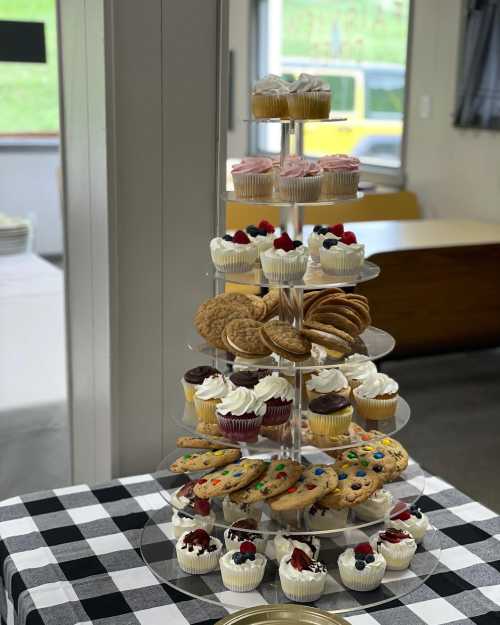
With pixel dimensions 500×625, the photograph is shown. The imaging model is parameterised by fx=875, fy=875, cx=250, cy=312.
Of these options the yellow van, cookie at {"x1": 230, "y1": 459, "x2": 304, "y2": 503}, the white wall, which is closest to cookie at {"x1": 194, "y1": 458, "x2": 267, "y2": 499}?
cookie at {"x1": 230, "y1": 459, "x2": 304, "y2": 503}

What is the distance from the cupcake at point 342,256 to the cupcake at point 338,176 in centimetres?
8

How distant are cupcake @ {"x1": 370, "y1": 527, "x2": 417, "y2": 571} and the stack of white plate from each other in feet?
5.15

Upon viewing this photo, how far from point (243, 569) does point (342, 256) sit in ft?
1.82

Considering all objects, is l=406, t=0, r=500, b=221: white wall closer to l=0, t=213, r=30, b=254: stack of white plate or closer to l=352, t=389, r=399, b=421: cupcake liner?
l=0, t=213, r=30, b=254: stack of white plate

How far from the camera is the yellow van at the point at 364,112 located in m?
5.98

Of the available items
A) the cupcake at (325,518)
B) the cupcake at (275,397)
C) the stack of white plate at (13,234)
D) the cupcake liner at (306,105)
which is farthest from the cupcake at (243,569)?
the stack of white plate at (13,234)

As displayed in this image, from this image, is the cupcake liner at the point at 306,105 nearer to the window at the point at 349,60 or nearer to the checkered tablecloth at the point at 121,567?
the checkered tablecloth at the point at 121,567

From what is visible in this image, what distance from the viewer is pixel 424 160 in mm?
5477

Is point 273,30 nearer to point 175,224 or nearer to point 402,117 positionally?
point 402,117

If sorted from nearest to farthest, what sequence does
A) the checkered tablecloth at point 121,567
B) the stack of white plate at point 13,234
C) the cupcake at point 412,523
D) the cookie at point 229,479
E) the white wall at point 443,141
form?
the checkered tablecloth at point 121,567 < the cookie at point 229,479 < the cupcake at point 412,523 < the stack of white plate at point 13,234 < the white wall at point 443,141

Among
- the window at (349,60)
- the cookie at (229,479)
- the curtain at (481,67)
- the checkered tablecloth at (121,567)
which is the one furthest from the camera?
the window at (349,60)

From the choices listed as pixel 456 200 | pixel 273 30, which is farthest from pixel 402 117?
pixel 273 30

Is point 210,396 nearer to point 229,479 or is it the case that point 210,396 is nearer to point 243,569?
point 229,479

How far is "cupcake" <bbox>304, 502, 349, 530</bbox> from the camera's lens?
5.03ft
